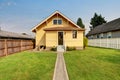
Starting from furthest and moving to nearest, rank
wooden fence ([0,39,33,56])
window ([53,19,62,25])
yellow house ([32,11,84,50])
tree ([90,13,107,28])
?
tree ([90,13,107,28]), window ([53,19,62,25]), yellow house ([32,11,84,50]), wooden fence ([0,39,33,56])

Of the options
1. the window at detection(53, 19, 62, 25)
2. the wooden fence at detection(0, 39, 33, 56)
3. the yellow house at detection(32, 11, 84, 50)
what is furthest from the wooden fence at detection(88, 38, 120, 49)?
the wooden fence at detection(0, 39, 33, 56)

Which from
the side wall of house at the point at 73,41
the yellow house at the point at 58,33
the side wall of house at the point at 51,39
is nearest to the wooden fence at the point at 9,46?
the side wall of house at the point at 51,39

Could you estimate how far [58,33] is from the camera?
2573 centimetres

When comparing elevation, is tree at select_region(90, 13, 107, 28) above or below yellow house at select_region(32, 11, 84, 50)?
above

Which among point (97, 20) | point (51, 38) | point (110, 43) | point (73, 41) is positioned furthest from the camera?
point (97, 20)

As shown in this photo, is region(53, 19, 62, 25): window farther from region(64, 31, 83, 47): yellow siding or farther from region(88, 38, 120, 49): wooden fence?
region(88, 38, 120, 49): wooden fence

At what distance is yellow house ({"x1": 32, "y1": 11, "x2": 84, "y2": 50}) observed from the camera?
25.2 meters

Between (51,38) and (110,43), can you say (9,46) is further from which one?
(110,43)

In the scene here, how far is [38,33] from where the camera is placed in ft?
92.0

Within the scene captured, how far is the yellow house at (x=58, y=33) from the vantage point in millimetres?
25234

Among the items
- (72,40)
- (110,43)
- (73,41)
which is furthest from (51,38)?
(110,43)

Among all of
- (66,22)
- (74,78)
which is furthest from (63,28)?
(74,78)

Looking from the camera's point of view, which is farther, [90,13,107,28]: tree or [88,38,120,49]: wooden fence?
[90,13,107,28]: tree

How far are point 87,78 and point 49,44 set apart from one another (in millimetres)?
17228
